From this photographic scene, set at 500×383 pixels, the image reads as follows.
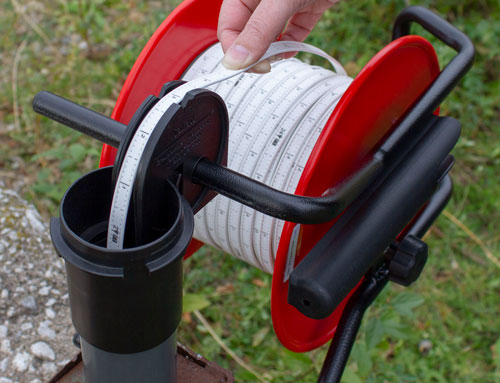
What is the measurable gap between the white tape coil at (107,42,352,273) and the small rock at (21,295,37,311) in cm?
57

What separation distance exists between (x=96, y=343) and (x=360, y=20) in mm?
2670

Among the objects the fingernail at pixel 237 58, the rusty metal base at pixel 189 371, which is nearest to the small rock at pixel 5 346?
the rusty metal base at pixel 189 371

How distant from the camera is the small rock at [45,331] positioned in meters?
1.66

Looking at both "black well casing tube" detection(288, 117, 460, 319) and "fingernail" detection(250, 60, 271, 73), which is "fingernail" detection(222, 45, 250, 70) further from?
"black well casing tube" detection(288, 117, 460, 319)

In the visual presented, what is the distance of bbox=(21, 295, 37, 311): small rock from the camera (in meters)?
1.71

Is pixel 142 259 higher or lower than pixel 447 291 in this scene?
higher

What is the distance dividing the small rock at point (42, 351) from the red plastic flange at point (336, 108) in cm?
58

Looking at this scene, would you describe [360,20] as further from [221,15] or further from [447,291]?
[221,15]

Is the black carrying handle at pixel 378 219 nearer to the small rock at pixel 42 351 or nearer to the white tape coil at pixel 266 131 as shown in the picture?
the white tape coil at pixel 266 131

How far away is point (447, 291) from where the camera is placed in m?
2.31

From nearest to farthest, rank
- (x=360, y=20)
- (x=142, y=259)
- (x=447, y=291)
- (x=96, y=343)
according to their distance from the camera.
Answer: (x=142, y=259) < (x=96, y=343) < (x=447, y=291) < (x=360, y=20)

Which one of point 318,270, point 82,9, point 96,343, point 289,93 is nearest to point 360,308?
point 318,270

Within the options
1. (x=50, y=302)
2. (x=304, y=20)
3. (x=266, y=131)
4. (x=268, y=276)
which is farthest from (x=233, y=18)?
(x=268, y=276)

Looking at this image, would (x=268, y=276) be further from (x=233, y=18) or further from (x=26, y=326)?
(x=233, y=18)
